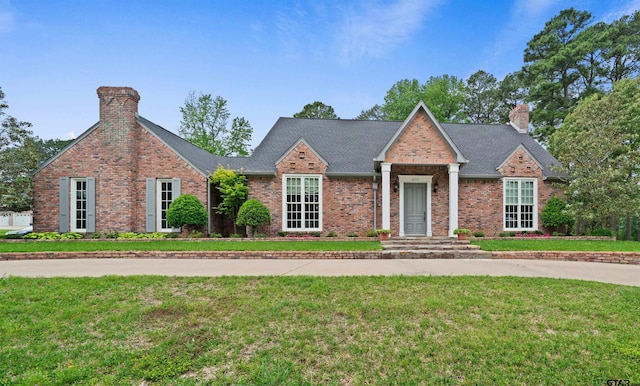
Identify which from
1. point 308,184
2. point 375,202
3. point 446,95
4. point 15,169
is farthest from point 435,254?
point 446,95

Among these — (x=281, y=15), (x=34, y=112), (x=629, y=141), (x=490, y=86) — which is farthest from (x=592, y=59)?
(x=34, y=112)

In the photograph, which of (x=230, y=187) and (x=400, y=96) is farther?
(x=400, y=96)

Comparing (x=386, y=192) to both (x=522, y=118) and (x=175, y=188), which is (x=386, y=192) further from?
(x=522, y=118)

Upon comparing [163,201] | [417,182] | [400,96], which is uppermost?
[400,96]

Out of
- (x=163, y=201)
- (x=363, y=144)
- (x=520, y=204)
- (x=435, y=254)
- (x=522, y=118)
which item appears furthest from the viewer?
(x=522, y=118)

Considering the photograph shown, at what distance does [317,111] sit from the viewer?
125 feet

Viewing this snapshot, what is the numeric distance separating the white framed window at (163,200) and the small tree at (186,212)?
Answer: 38.3 inches

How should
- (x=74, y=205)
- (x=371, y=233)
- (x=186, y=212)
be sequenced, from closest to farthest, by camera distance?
(x=186, y=212)
(x=371, y=233)
(x=74, y=205)

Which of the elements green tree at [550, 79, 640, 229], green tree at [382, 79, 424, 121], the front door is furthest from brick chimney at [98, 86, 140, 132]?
green tree at [382, 79, 424, 121]

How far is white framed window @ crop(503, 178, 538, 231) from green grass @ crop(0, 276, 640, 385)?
9297mm

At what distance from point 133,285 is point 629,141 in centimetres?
2555

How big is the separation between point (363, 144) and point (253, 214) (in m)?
7.09

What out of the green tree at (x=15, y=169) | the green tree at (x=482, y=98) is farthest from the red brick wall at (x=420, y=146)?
the green tree at (x=482, y=98)

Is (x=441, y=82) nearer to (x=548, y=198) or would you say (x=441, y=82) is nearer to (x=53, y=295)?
(x=548, y=198)
